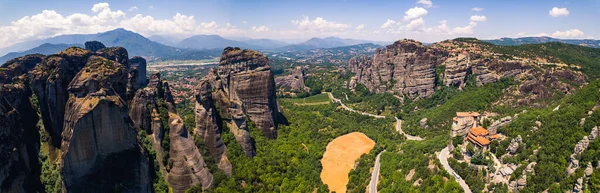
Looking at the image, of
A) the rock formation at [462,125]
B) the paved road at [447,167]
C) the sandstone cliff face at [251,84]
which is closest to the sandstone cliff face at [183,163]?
the sandstone cliff face at [251,84]

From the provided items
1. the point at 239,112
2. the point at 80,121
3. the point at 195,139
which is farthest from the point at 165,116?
the point at 80,121

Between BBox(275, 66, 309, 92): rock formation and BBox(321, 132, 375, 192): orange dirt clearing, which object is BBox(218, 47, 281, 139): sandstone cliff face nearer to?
BBox(321, 132, 375, 192): orange dirt clearing

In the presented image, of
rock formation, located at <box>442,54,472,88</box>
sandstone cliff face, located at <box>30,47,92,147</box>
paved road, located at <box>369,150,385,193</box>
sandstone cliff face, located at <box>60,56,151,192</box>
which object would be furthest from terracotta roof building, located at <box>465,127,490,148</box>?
sandstone cliff face, located at <box>30,47,92,147</box>

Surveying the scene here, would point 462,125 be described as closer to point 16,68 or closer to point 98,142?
point 98,142

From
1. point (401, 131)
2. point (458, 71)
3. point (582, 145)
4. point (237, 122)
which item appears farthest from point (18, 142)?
point (458, 71)

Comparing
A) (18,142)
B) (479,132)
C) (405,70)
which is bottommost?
(479,132)

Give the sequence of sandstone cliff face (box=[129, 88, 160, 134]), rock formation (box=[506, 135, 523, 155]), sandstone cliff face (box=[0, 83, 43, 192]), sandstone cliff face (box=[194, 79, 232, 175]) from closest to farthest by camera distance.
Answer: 1. sandstone cliff face (box=[0, 83, 43, 192])
2. sandstone cliff face (box=[129, 88, 160, 134])
3. rock formation (box=[506, 135, 523, 155])
4. sandstone cliff face (box=[194, 79, 232, 175])
